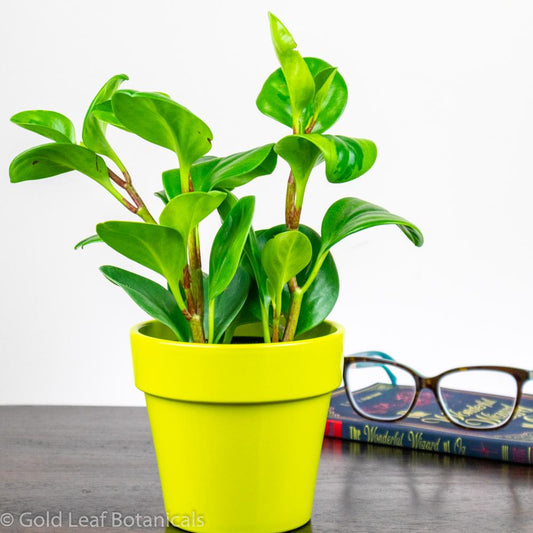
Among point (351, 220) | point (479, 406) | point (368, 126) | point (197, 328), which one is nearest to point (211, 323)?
point (197, 328)

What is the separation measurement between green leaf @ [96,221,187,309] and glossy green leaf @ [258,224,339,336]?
0.34ft

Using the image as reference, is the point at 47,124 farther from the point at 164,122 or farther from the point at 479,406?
Answer: the point at 479,406

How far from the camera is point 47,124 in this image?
20.7 inches

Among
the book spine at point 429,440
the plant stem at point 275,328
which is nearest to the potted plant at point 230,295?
the plant stem at point 275,328

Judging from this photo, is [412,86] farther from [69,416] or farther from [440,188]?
[69,416]

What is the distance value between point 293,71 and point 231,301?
0.18 metres

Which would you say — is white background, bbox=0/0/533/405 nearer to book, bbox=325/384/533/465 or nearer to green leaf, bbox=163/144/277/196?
book, bbox=325/384/533/465

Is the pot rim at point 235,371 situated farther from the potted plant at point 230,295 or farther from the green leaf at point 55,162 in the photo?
the green leaf at point 55,162

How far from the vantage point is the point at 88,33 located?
145 cm

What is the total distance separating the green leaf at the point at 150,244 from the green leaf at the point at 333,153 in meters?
0.09

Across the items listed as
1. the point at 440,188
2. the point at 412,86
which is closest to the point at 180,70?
the point at 412,86

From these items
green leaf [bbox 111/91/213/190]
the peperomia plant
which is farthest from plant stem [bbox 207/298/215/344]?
green leaf [bbox 111/91/213/190]

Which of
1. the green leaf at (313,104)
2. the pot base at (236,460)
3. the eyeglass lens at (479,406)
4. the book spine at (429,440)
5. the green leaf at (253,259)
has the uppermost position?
the green leaf at (313,104)

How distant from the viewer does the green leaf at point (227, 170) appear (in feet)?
1.64
